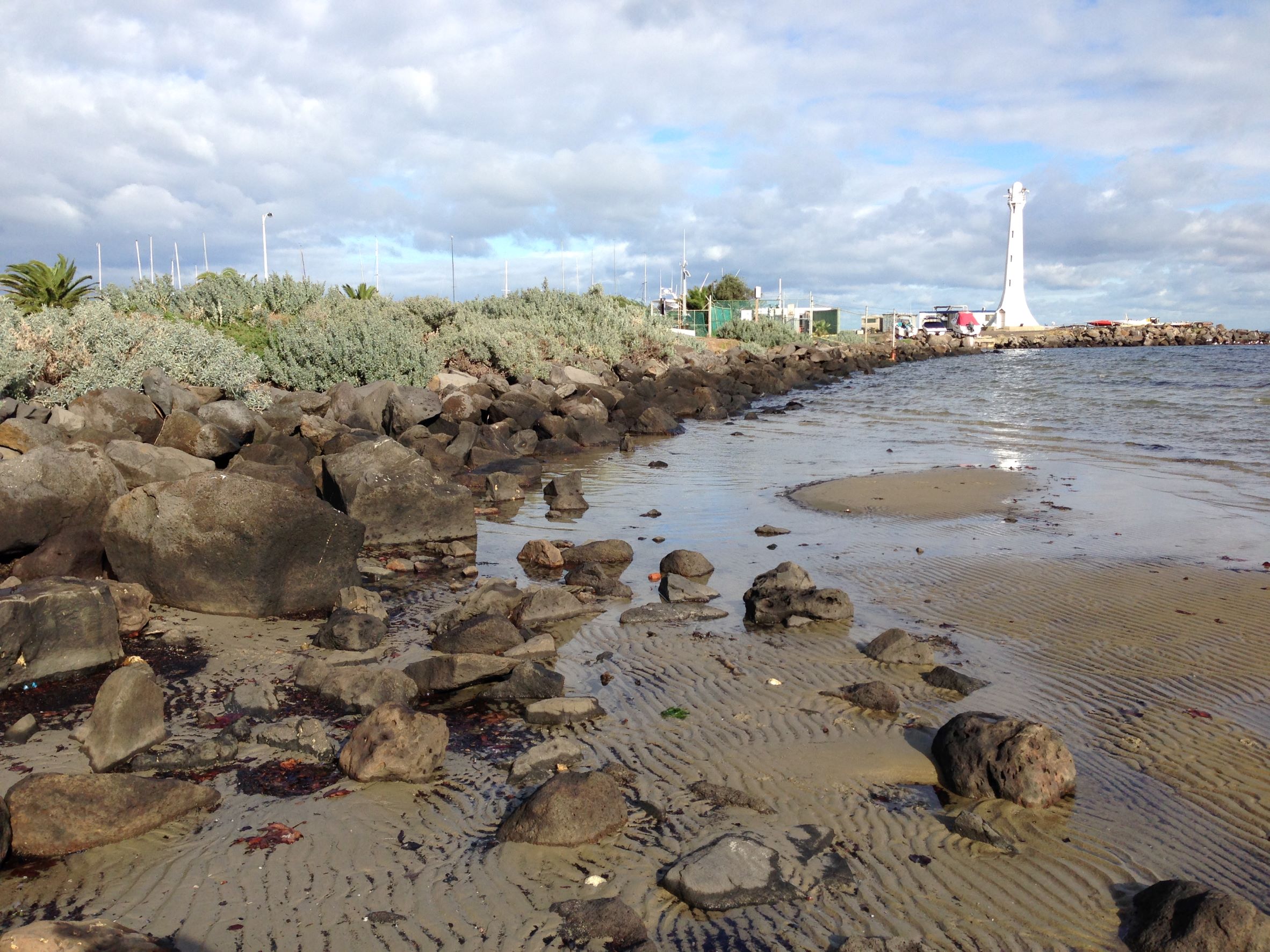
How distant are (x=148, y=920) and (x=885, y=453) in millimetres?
16113

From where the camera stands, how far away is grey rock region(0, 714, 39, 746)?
15.7 feet

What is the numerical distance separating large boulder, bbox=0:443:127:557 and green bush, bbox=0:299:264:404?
6.24 metres

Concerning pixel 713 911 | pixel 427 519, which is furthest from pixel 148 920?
pixel 427 519

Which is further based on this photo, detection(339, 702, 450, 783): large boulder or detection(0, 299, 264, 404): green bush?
detection(0, 299, 264, 404): green bush

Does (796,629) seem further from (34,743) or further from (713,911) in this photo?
(34,743)

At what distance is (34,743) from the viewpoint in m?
4.76

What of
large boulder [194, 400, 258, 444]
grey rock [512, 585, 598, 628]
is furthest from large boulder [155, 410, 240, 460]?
grey rock [512, 585, 598, 628]

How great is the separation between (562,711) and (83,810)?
237cm

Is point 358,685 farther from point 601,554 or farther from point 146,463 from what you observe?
point 146,463

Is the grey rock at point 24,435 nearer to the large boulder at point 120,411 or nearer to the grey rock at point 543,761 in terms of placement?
the large boulder at point 120,411

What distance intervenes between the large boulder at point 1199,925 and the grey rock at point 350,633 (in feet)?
15.8

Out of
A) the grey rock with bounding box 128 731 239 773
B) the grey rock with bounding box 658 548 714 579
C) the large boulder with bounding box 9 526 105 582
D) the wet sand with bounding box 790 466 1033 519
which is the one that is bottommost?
the grey rock with bounding box 128 731 239 773

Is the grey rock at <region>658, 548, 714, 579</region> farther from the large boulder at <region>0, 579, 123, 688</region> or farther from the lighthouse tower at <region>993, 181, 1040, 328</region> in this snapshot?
the lighthouse tower at <region>993, 181, 1040, 328</region>

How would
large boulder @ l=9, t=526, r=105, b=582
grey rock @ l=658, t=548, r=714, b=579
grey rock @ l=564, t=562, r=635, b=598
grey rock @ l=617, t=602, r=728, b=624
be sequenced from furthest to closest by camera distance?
grey rock @ l=658, t=548, r=714, b=579
grey rock @ l=564, t=562, r=635, b=598
large boulder @ l=9, t=526, r=105, b=582
grey rock @ l=617, t=602, r=728, b=624
